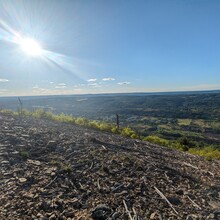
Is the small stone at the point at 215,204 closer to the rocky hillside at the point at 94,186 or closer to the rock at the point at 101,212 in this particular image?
the rocky hillside at the point at 94,186

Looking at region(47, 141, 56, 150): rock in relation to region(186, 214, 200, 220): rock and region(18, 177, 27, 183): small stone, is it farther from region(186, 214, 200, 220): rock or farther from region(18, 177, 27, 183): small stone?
region(186, 214, 200, 220): rock

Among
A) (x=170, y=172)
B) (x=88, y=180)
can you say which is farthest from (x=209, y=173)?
(x=88, y=180)

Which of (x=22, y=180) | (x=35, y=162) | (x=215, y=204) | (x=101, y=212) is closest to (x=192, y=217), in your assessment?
(x=215, y=204)

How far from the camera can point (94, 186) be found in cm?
805

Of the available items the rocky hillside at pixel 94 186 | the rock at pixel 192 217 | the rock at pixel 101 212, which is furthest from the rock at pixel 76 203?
the rock at pixel 192 217

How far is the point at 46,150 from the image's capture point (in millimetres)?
11422

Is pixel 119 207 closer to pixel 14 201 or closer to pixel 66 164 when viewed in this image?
pixel 14 201

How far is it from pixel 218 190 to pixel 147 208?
325cm

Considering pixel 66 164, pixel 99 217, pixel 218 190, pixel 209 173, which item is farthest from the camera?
pixel 209 173

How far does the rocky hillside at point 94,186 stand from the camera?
258 inches

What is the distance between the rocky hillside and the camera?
21.5 feet

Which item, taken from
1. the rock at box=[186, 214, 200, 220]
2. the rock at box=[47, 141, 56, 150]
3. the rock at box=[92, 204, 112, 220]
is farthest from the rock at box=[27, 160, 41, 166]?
the rock at box=[186, 214, 200, 220]

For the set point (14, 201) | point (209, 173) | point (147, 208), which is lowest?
point (209, 173)

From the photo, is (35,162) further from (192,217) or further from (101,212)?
(192,217)
